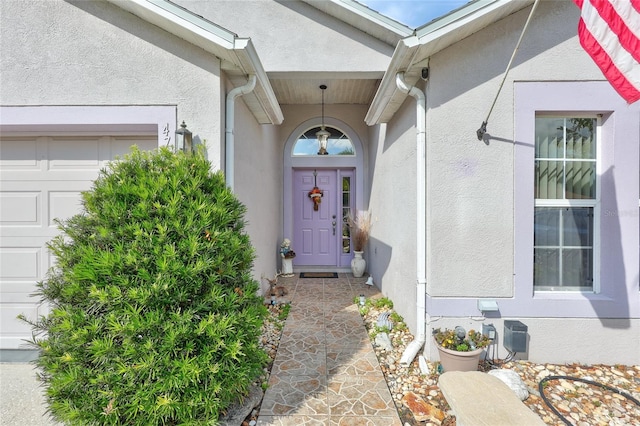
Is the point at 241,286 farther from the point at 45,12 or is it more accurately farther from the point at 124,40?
the point at 45,12

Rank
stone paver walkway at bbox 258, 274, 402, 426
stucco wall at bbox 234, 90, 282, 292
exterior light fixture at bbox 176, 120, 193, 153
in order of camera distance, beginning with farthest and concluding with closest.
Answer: stucco wall at bbox 234, 90, 282, 292, exterior light fixture at bbox 176, 120, 193, 153, stone paver walkway at bbox 258, 274, 402, 426

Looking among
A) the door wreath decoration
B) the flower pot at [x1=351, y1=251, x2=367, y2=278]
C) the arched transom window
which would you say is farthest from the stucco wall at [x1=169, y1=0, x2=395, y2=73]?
the flower pot at [x1=351, y1=251, x2=367, y2=278]

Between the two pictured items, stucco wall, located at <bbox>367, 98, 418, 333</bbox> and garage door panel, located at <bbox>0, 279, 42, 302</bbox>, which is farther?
stucco wall, located at <bbox>367, 98, 418, 333</bbox>

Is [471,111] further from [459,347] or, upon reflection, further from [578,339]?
[578,339]

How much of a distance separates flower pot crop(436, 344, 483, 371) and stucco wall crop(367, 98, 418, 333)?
2.15 feet

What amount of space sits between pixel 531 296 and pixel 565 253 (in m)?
0.65

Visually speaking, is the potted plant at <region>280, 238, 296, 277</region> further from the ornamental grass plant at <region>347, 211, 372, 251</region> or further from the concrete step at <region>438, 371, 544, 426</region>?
the concrete step at <region>438, 371, 544, 426</region>

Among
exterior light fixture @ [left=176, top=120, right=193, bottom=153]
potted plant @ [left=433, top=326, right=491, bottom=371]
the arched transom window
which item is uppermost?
the arched transom window

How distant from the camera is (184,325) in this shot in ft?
6.25

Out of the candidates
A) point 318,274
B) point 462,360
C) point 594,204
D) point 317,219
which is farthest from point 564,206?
point 317,219

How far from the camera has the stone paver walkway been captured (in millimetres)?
2205

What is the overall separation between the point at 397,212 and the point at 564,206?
1.81 metres

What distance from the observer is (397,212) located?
405 centimetres

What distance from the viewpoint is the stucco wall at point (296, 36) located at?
4254 millimetres
